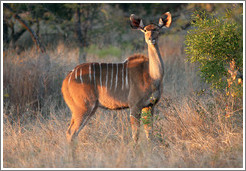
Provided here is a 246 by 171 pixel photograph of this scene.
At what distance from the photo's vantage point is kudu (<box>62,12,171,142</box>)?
4.70 meters

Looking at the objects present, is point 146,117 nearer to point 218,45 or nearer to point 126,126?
point 126,126

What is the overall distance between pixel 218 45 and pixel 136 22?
1.01 metres

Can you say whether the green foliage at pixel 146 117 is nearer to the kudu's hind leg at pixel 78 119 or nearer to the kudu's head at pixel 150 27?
the kudu's hind leg at pixel 78 119

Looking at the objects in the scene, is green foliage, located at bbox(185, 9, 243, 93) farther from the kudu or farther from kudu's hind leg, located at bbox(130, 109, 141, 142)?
kudu's hind leg, located at bbox(130, 109, 141, 142)

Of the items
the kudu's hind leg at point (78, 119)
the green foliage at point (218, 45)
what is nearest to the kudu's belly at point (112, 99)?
the kudu's hind leg at point (78, 119)

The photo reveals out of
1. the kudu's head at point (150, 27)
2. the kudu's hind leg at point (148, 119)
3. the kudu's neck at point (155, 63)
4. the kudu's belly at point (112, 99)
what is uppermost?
the kudu's head at point (150, 27)

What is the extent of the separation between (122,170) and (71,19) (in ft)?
27.6

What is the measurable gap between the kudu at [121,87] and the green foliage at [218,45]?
46 cm

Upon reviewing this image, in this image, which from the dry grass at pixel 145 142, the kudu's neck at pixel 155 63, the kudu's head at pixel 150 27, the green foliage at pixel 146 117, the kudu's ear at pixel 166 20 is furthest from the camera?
the kudu's ear at pixel 166 20

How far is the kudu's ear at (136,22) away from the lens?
482cm

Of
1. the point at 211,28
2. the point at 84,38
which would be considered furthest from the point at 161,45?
the point at 211,28

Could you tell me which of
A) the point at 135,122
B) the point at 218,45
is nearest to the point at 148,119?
the point at 135,122

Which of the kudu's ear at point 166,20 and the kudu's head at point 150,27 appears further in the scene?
the kudu's ear at point 166,20

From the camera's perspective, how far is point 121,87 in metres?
4.84
